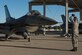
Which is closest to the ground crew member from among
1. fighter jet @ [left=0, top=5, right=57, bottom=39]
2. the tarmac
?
the tarmac

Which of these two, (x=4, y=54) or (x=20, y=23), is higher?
(x=20, y=23)

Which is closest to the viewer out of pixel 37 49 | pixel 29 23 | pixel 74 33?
pixel 74 33

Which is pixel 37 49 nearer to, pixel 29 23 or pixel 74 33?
pixel 74 33

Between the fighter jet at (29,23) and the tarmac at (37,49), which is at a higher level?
the fighter jet at (29,23)

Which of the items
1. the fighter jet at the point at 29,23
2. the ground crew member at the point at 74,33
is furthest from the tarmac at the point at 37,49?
the fighter jet at the point at 29,23

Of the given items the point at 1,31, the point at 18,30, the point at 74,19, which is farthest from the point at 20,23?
the point at 74,19

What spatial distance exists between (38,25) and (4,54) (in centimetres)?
1129

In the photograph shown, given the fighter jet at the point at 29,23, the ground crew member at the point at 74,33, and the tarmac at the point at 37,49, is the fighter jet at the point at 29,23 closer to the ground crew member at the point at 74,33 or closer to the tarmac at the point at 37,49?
the tarmac at the point at 37,49

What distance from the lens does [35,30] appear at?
23.1 metres

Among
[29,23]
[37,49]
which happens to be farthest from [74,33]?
[29,23]

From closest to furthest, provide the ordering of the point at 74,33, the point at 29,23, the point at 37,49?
the point at 74,33 < the point at 37,49 < the point at 29,23

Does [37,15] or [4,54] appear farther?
[37,15]

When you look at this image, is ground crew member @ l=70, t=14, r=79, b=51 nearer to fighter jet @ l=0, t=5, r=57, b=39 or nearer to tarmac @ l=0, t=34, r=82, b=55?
tarmac @ l=0, t=34, r=82, b=55

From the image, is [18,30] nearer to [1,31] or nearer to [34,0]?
[1,31]
